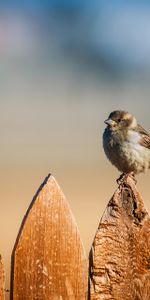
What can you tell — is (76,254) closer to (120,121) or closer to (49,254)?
(49,254)

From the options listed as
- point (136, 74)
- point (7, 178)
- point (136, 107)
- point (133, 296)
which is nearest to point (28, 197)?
point (7, 178)

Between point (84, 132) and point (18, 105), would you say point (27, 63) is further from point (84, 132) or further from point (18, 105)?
point (84, 132)

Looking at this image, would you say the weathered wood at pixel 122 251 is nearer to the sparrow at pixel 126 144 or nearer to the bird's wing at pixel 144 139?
the sparrow at pixel 126 144

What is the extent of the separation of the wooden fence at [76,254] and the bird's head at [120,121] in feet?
11.6

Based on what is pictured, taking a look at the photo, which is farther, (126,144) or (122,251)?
(126,144)

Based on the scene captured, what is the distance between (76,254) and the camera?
10.9 ft

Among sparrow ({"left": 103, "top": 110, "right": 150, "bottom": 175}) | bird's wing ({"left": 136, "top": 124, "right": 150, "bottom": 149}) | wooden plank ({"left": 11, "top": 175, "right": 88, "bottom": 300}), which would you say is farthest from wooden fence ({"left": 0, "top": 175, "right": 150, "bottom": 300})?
bird's wing ({"left": 136, "top": 124, "right": 150, "bottom": 149})

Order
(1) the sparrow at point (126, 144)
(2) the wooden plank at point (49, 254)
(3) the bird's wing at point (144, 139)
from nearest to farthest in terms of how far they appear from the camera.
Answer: (2) the wooden plank at point (49, 254), (1) the sparrow at point (126, 144), (3) the bird's wing at point (144, 139)

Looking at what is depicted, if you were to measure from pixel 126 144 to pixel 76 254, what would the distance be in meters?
3.40

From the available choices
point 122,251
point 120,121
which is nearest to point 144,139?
point 120,121

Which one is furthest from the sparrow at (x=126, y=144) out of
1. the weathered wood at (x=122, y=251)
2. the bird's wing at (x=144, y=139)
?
the weathered wood at (x=122, y=251)

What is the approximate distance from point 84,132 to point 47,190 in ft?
56.7

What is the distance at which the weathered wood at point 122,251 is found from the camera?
3.34m

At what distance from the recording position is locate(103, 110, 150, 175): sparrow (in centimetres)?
649
